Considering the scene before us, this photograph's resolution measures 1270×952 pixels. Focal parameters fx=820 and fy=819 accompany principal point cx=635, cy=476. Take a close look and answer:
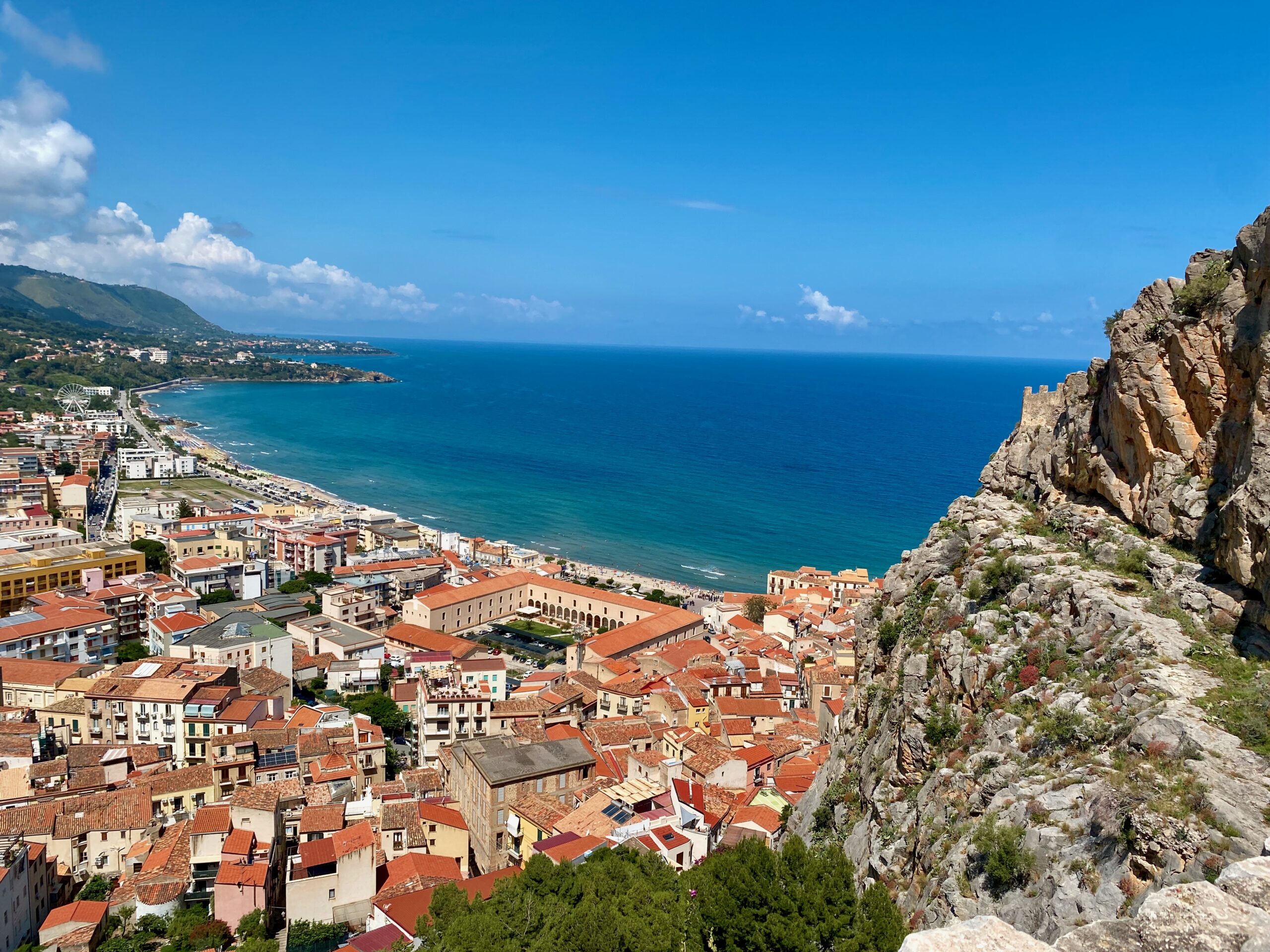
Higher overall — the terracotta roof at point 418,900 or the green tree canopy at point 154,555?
the terracotta roof at point 418,900

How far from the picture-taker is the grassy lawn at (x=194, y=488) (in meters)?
87.6

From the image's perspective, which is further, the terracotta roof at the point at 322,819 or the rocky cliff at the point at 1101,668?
the terracotta roof at the point at 322,819

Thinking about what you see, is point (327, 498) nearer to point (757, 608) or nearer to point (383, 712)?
point (757, 608)

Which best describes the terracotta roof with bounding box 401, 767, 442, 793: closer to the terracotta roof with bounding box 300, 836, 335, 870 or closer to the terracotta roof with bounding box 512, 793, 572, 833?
the terracotta roof with bounding box 300, 836, 335, 870

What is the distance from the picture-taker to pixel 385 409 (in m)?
185

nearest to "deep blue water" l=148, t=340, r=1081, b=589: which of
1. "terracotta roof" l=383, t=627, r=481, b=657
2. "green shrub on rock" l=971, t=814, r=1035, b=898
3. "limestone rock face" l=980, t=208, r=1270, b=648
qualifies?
"terracotta roof" l=383, t=627, r=481, b=657

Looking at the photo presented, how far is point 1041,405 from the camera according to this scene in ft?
71.3

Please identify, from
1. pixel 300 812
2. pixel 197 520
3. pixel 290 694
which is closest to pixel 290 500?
pixel 197 520

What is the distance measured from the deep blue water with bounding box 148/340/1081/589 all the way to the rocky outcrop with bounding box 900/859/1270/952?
217 feet

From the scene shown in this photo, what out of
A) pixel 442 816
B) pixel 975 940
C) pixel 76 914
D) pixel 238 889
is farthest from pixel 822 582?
pixel 975 940

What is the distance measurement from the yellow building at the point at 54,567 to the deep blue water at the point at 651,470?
3587 cm

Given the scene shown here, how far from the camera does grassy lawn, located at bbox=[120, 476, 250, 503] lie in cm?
8762

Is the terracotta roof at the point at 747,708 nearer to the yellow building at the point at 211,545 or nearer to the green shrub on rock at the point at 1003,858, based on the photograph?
the green shrub on rock at the point at 1003,858

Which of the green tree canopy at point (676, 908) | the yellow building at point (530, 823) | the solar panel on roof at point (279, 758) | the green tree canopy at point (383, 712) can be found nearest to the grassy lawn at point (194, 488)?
the green tree canopy at point (383, 712)
